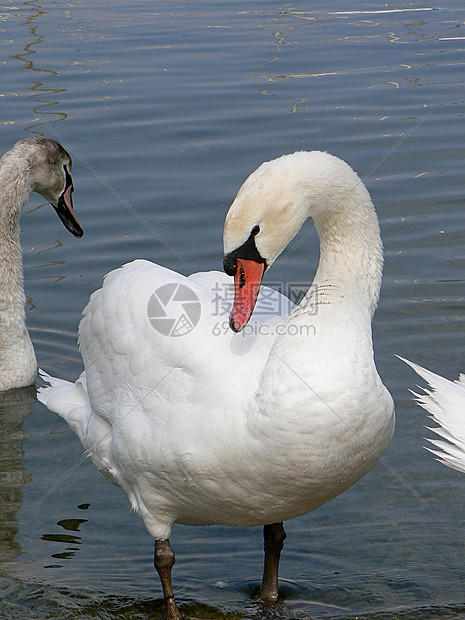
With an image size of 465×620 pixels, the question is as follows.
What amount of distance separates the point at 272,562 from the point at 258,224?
4.73ft

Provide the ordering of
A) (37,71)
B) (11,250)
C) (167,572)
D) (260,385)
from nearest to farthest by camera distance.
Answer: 1. (260,385)
2. (167,572)
3. (11,250)
4. (37,71)

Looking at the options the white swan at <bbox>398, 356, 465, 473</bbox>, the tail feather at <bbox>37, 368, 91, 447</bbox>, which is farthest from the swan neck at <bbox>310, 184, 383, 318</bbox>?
the tail feather at <bbox>37, 368, 91, 447</bbox>

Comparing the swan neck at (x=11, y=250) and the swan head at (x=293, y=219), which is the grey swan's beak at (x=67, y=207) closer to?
the swan neck at (x=11, y=250)

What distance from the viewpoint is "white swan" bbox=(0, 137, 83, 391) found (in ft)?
19.3

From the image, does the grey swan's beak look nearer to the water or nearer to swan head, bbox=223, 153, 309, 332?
the water

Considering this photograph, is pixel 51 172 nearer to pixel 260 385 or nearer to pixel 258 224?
pixel 258 224

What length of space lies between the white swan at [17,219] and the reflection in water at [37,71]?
299cm

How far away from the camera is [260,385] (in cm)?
343

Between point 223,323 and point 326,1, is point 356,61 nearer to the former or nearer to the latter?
point 326,1

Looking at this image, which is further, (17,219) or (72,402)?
(17,219)

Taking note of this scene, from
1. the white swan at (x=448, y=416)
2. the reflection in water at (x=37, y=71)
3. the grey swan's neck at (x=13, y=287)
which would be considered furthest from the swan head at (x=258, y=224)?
the reflection in water at (x=37, y=71)

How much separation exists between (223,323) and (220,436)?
0.53 meters

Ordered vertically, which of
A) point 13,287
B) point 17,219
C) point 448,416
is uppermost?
point 448,416

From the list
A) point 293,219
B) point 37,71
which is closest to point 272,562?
point 293,219
